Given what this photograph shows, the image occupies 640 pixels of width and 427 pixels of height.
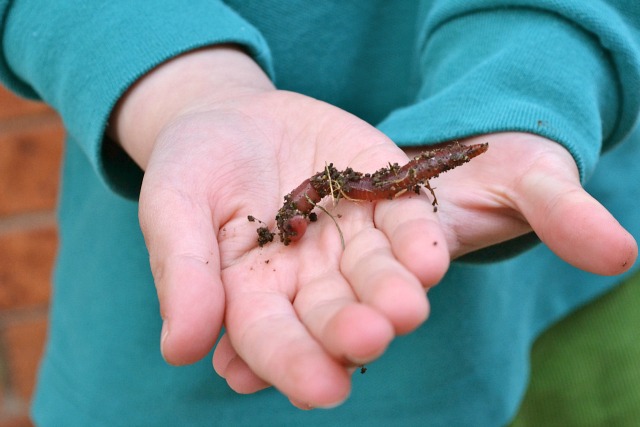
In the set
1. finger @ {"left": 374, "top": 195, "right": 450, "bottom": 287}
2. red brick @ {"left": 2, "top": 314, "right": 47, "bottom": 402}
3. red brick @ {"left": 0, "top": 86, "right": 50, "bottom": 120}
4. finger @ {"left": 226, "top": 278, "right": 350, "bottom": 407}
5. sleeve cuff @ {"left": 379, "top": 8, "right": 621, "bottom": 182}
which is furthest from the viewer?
red brick @ {"left": 2, "top": 314, "right": 47, "bottom": 402}

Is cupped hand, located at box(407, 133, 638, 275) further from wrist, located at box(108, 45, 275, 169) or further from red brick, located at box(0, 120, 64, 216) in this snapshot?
red brick, located at box(0, 120, 64, 216)

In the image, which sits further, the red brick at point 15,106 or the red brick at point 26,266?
the red brick at point 26,266

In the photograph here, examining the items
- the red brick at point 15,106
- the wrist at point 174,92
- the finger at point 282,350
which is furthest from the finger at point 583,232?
the red brick at point 15,106

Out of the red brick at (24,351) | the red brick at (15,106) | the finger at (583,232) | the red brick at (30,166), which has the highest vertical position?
the finger at (583,232)

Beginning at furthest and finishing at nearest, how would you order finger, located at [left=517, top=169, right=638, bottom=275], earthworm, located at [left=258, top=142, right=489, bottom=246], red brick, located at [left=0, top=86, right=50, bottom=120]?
red brick, located at [left=0, top=86, right=50, bottom=120], earthworm, located at [left=258, top=142, right=489, bottom=246], finger, located at [left=517, top=169, right=638, bottom=275]

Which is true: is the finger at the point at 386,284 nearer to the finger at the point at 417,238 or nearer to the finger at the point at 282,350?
the finger at the point at 417,238

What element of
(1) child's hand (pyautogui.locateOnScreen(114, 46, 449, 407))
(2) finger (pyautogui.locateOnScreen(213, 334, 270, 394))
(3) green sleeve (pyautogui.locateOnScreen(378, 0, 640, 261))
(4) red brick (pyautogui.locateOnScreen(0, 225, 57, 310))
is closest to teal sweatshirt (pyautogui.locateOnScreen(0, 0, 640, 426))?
(3) green sleeve (pyautogui.locateOnScreen(378, 0, 640, 261))

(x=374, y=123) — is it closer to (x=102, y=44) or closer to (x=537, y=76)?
(x=537, y=76)
